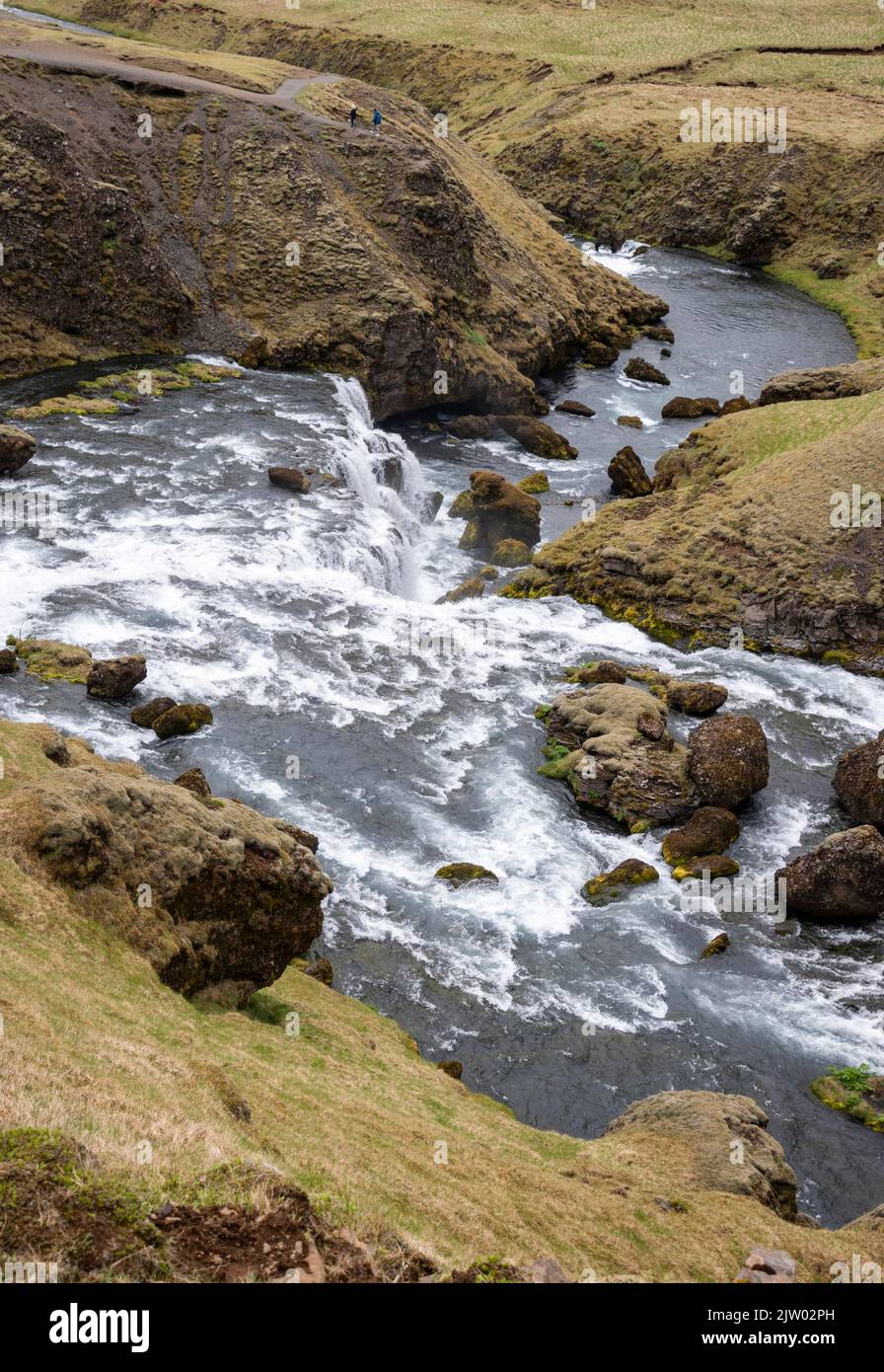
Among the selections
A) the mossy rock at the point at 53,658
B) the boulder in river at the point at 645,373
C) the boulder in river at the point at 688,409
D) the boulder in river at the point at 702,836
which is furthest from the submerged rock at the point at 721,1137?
the boulder in river at the point at 645,373

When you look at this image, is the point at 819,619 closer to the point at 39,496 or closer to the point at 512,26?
the point at 39,496

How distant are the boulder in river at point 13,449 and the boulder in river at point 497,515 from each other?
1729 centimetres

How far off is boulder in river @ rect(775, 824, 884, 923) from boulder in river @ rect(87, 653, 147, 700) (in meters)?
18.1

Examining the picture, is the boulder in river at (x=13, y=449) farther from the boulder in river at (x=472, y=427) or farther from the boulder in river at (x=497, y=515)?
the boulder in river at (x=472, y=427)

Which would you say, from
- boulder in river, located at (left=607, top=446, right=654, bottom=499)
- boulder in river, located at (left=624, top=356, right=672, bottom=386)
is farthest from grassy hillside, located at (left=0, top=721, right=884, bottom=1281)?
boulder in river, located at (left=624, top=356, right=672, bottom=386)

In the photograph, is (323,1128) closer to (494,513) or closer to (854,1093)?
(854,1093)

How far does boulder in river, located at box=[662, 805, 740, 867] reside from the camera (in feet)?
100.0

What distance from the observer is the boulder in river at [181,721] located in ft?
103

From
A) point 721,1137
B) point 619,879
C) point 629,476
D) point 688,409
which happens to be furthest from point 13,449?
point 688,409

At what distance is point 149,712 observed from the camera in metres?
31.8

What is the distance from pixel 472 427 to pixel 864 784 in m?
34.2

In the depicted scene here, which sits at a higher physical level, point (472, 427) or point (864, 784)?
point (472, 427)

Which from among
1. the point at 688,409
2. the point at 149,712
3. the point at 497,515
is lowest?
the point at 497,515
